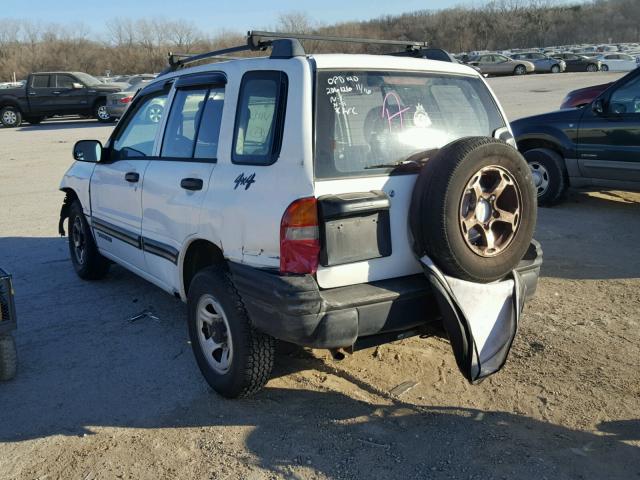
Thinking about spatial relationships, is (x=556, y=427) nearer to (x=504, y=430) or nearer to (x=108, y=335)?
(x=504, y=430)

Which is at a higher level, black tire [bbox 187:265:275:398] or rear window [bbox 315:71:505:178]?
rear window [bbox 315:71:505:178]

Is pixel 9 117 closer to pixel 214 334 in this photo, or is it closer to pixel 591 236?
pixel 591 236

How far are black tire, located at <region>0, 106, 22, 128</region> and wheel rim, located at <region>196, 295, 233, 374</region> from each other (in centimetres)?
2361

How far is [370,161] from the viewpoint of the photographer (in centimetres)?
337

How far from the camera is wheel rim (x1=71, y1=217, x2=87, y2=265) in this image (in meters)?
5.93

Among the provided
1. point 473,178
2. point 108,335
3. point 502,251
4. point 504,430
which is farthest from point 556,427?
point 108,335

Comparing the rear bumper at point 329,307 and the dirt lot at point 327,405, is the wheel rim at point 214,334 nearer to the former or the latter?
the dirt lot at point 327,405

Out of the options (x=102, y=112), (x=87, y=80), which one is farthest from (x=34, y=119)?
(x=102, y=112)

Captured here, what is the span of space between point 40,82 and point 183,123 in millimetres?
22152

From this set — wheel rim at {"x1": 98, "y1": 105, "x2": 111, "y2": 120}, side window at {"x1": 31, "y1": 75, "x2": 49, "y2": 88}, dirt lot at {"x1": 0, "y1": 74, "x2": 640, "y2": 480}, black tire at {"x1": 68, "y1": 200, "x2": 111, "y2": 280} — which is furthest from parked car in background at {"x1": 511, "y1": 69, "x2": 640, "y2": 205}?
side window at {"x1": 31, "y1": 75, "x2": 49, "y2": 88}

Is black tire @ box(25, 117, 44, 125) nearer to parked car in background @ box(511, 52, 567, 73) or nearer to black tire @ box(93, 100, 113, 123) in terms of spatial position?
black tire @ box(93, 100, 113, 123)

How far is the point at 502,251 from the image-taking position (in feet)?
11.4

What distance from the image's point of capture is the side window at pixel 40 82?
23.6 m

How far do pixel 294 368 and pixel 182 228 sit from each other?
1.13 meters
